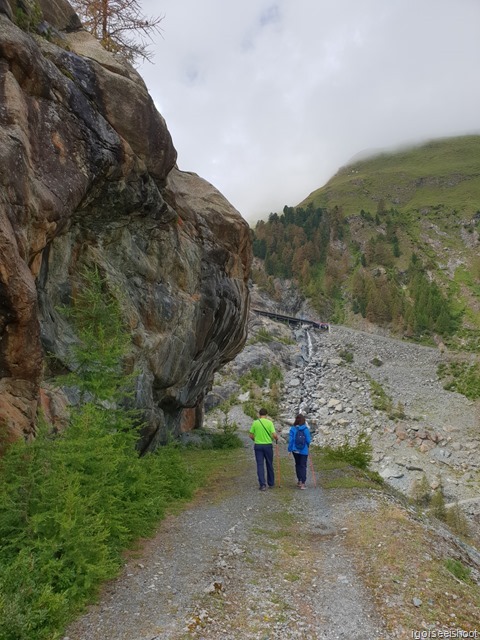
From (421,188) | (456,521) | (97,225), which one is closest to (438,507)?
(456,521)

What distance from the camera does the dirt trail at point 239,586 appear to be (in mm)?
5078

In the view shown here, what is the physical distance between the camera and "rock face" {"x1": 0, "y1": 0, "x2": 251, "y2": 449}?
8.70 m

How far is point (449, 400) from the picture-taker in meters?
48.8

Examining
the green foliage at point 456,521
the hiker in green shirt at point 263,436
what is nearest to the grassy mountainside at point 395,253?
the green foliage at point 456,521

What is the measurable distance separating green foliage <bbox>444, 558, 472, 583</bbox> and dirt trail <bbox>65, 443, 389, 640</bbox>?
1570 millimetres

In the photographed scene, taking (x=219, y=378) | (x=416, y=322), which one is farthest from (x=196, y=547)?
(x=416, y=322)

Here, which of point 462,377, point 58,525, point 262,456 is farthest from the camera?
point 462,377

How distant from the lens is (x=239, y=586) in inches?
243

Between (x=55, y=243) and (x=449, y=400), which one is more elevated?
(x=55, y=243)

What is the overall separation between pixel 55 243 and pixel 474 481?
30225mm

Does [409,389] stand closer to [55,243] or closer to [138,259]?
[138,259]

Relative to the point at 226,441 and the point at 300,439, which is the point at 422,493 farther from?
the point at 300,439

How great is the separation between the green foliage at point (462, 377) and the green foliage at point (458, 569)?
4784 centimetres

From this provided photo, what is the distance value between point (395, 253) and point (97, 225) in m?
113
